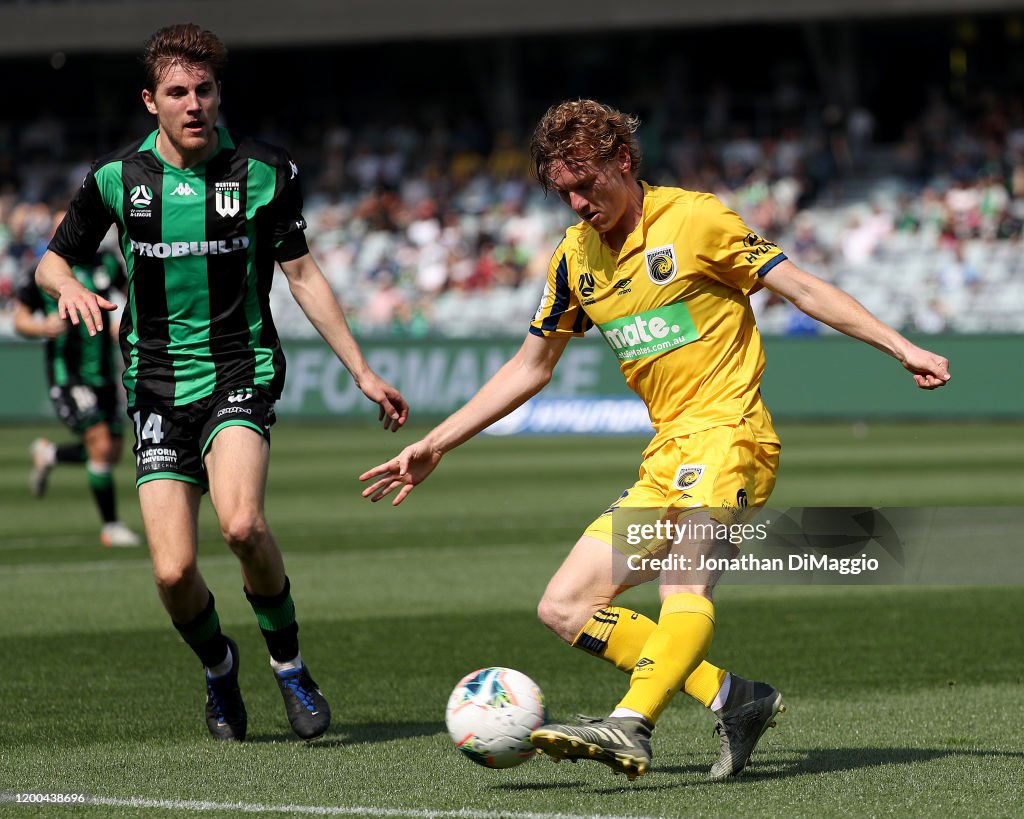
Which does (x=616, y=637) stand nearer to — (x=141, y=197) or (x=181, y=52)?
(x=141, y=197)

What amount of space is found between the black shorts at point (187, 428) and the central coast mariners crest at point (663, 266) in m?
1.58

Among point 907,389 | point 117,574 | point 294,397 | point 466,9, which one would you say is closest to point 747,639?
point 117,574

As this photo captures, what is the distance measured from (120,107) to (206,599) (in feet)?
115

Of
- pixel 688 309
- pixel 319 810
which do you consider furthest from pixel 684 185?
pixel 319 810

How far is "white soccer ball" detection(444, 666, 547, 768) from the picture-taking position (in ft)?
17.1

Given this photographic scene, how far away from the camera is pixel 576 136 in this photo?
519 cm

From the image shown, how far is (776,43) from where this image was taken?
119 feet

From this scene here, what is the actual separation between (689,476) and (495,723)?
94 cm

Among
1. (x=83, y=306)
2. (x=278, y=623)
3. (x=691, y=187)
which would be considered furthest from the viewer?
(x=691, y=187)

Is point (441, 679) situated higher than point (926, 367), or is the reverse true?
point (926, 367)

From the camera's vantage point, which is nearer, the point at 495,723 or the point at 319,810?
the point at 319,810

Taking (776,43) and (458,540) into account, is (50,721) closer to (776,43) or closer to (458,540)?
(458,540)

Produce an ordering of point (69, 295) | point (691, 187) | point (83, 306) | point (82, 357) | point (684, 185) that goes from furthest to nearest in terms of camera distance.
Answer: point (684, 185) → point (691, 187) → point (82, 357) → point (69, 295) → point (83, 306)

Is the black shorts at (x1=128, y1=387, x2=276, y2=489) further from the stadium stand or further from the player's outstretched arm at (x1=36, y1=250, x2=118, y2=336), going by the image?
the stadium stand
